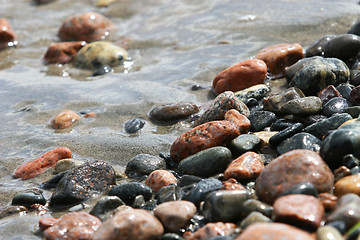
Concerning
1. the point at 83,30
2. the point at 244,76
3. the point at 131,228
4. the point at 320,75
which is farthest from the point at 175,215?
the point at 83,30

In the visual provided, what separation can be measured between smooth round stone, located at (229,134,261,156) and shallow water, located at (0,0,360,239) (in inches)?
25.6

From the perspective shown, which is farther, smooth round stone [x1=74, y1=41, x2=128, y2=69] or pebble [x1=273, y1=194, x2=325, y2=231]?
smooth round stone [x1=74, y1=41, x2=128, y2=69]

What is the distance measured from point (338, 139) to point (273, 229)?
3.27 feet

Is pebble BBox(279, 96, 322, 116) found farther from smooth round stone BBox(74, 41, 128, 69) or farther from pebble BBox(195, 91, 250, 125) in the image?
smooth round stone BBox(74, 41, 128, 69)

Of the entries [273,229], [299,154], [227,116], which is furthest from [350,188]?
[227,116]

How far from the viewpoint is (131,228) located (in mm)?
2342

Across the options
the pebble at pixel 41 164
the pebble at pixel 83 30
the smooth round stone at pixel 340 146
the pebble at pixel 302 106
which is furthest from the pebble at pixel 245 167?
the pebble at pixel 83 30

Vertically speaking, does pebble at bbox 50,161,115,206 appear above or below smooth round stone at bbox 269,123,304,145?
below

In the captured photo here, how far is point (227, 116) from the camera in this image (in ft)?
11.9

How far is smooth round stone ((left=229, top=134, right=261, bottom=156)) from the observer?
328 centimetres

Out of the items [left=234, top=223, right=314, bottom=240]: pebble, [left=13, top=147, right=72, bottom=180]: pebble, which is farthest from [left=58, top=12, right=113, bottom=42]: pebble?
[left=234, top=223, right=314, bottom=240]: pebble

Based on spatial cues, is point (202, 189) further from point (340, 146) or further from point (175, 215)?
point (340, 146)

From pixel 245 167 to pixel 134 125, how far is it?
1480mm

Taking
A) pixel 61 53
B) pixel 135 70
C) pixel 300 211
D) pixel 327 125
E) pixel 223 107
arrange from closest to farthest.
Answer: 1. pixel 300 211
2. pixel 327 125
3. pixel 223 107
4. pixel 135 70
5. pixel 61 53
